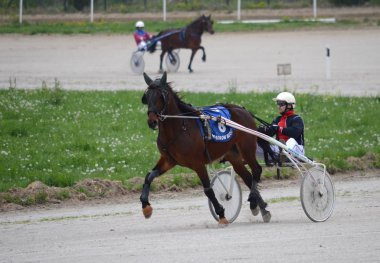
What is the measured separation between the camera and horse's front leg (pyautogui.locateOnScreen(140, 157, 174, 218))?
1106 centimetres

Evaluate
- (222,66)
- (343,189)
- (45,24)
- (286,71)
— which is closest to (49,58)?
(222,66)

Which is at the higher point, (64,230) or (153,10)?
(153,10)

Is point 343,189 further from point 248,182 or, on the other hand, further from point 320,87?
point 320,87

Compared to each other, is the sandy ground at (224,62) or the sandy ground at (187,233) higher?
the sandy ground at (224,62)

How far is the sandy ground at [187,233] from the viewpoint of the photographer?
9258mm

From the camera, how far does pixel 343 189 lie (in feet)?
46.9

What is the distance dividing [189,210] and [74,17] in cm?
3189

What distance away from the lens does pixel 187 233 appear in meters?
10.7

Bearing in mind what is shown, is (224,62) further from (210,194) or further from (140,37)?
(210,194)

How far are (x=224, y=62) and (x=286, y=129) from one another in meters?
18.9

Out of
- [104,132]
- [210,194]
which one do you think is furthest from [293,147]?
[104,132]

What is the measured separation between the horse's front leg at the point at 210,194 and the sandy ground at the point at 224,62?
10667mm

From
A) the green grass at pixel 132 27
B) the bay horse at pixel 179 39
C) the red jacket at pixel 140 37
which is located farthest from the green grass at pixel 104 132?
the green grass at pixel 132 27

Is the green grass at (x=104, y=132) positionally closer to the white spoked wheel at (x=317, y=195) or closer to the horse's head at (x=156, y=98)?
the horse's head at (x=156, y=98)
